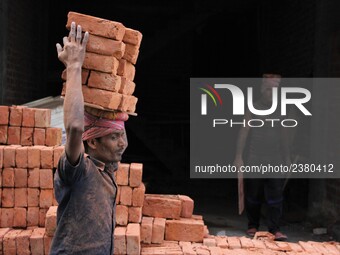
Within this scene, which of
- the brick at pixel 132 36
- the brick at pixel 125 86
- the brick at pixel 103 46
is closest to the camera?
the brick at pixel 103 46

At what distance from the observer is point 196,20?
47.1 ft

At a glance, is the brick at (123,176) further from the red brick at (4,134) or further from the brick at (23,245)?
the red brick at (4,134)

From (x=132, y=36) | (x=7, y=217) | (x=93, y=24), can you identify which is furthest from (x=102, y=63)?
(x=7, y=217)

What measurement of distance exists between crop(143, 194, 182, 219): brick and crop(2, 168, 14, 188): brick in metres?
1.45

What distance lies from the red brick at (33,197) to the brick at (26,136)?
79 cm

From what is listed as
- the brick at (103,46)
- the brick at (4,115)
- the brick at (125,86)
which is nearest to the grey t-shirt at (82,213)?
the brick at (103,46)

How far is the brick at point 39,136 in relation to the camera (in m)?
6.28

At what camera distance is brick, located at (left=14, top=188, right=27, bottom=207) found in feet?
18.6

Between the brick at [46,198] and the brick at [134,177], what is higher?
the brick at [134,177]

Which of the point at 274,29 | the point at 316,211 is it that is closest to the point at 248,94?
the point at 274,29

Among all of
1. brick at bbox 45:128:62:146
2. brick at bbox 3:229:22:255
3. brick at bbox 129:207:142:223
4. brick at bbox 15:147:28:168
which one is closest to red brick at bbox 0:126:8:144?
brick at bbox 45:128:62:146

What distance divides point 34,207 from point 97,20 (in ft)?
9.56

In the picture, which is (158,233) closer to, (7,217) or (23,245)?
(23,245)

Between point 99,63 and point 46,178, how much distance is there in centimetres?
269
